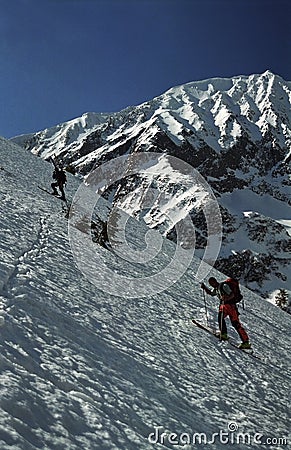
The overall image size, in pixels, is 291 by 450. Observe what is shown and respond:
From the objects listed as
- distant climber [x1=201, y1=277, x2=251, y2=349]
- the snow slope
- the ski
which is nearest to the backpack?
distant climber [x1=201, y1=277, x2=251, y2=349]

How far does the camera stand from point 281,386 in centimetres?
869

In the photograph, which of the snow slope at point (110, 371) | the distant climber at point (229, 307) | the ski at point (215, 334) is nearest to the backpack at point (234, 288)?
the distant climber at point (229, 307)

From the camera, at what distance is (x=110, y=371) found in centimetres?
580

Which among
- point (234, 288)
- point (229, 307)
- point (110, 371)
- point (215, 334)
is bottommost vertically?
point (110, 371)

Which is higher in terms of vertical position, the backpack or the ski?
the backpack

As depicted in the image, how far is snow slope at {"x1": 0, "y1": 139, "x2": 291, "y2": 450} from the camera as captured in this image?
14.1 ft

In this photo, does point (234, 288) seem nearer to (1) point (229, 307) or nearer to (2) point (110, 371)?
(1) point (229, 307)

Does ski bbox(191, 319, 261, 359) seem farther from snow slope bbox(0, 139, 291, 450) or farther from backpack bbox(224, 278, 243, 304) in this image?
backpack bbox(224, 278, 243, 304)

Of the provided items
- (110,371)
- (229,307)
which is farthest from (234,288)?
(110,371)

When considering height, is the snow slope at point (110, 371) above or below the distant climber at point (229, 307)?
below

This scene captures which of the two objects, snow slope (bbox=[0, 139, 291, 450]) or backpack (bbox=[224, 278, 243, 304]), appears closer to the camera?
snow slope (bbox=[0, 139, 291, 450])

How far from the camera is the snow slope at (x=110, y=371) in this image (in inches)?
169

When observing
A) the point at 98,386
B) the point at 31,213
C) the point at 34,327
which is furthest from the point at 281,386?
the point at 31,213

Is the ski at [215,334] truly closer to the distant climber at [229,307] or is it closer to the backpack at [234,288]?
the distant climber at [229,307]
